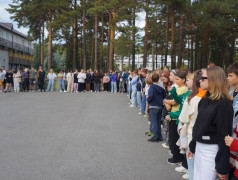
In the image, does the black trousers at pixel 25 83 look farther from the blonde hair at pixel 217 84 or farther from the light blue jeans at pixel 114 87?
the blonde hair at pixel 217 84

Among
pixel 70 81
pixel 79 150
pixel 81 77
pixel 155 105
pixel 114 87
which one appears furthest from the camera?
pixel 114 87

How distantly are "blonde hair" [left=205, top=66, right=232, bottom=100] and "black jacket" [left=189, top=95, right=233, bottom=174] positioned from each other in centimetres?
5

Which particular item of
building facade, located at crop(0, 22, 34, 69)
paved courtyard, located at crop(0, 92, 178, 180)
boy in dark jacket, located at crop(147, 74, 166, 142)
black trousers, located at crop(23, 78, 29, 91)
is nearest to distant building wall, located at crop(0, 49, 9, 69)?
building facade, located at crop(0, 22, 34, 69)

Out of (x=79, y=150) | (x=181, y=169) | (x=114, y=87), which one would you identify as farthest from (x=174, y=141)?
(x=114, y=87)

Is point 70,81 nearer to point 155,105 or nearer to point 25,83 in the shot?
point 25,83

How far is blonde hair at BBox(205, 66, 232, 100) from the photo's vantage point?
8.67 ft

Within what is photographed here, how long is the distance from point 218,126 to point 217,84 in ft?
1.37

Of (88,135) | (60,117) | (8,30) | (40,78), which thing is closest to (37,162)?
(88,135)

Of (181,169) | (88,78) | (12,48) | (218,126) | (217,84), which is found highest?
(12,48)

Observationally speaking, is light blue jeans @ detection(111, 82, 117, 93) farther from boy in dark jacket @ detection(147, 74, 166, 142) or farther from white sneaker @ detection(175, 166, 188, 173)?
white sneaker @ detection(175, 166, 188, 173)

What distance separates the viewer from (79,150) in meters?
5.93

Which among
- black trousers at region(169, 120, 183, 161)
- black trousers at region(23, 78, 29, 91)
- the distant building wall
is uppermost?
the distant building wall

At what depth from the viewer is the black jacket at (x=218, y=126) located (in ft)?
8.42

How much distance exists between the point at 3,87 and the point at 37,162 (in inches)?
749
